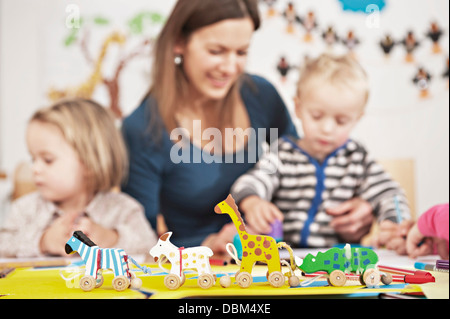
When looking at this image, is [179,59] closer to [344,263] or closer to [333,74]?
[333,74]

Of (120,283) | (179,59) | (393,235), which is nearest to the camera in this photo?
(120,283)

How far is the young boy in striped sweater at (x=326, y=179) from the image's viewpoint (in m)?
1.29

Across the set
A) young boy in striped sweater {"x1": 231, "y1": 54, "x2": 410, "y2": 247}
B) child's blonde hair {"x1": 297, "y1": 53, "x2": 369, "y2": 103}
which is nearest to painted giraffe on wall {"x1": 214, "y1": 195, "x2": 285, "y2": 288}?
young boy in striped sweater {"x1": 231, "y1": 54, "x2": 410, "y2": 247}

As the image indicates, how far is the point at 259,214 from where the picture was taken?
124 cm

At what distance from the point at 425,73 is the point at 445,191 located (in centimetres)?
30

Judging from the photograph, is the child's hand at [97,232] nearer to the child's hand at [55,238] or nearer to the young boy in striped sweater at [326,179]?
the child's hand at [55,238]

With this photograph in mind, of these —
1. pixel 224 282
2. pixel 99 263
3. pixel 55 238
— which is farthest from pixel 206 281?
pixel 55 238

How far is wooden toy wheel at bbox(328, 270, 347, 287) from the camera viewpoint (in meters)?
0.70

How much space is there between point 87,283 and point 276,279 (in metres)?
0.24

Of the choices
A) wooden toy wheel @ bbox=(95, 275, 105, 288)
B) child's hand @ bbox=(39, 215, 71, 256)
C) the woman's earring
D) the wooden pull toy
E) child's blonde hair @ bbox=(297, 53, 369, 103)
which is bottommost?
child's hand @ bbox=(39, 215, 71, 256)

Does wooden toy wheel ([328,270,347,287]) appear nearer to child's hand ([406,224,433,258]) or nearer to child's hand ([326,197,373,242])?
child's hand ([406,224,433,258])

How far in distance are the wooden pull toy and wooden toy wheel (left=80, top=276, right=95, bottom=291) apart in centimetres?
27
